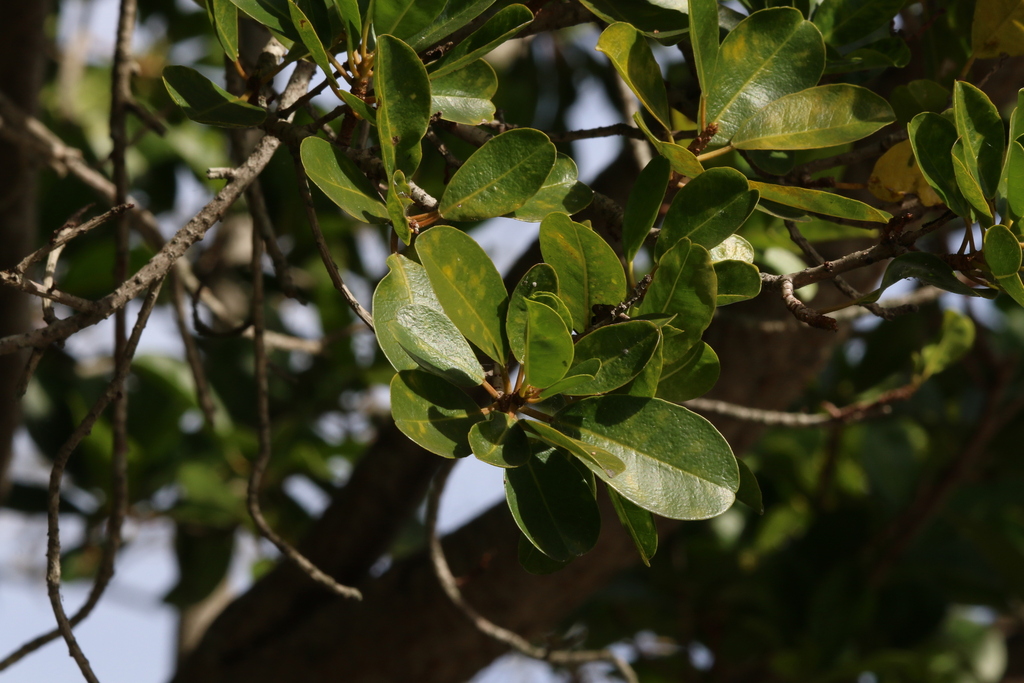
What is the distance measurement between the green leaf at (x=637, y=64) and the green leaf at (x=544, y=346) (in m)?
0.17

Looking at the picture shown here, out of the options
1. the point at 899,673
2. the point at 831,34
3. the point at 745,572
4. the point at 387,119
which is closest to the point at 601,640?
the point at 745,572

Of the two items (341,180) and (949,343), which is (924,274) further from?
(949,343)

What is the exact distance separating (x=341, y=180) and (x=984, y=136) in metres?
0.37

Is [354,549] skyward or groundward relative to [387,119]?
groundward

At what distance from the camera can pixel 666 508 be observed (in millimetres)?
424

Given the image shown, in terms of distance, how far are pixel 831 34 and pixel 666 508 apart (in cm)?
43

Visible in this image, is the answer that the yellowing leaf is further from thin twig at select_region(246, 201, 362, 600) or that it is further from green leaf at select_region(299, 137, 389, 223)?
thin twig at select_region(246, 201, 362, 600)

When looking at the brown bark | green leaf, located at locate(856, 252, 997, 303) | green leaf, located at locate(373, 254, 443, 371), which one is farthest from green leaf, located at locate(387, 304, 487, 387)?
the brown bark

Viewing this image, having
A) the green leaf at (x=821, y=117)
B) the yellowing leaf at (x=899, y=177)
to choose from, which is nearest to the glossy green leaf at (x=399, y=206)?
the green leaf at (x=821, y=117)

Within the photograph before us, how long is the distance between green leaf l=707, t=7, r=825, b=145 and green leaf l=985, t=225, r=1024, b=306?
0.16 meters

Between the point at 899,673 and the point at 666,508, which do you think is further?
the point at 899,673

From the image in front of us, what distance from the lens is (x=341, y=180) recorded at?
47 cm

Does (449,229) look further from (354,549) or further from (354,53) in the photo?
(354,549)

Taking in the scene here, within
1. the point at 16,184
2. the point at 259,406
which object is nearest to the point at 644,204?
the point at 259,406
